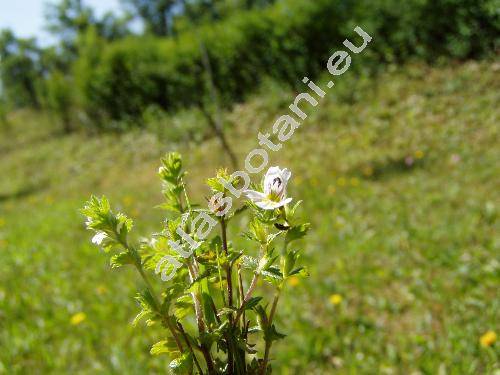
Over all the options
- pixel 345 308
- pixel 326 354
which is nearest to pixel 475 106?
pixel 345 308

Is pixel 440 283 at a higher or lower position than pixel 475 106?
lower

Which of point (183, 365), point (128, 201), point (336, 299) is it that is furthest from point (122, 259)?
point (128, 201)

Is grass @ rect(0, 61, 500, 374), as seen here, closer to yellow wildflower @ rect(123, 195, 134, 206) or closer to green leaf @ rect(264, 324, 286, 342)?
yellow wildflower @ rect(123, 195, 134, 206)

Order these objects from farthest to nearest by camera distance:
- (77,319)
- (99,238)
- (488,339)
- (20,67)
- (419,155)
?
(20,67) → (419,155) → (77,319) → (488,339) → (99,238)

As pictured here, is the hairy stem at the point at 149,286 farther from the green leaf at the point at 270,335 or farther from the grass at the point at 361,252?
the grass at the point at 361,252

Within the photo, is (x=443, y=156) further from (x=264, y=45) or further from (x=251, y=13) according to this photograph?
(x=251, y=13)

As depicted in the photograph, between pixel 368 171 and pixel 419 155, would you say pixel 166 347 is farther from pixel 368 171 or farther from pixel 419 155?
pixel 419 155

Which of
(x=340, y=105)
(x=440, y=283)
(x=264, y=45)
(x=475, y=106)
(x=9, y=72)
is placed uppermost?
(x=9, y=72)
